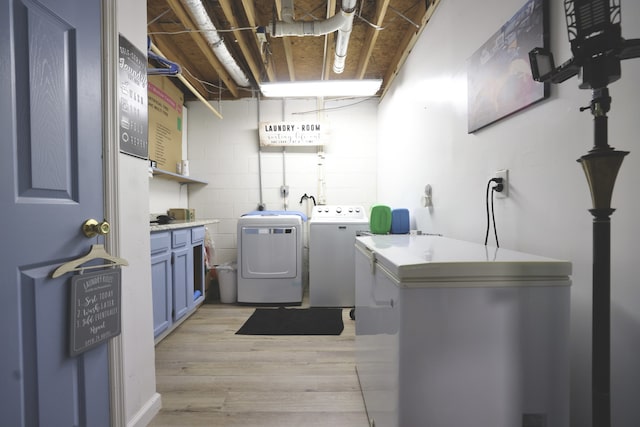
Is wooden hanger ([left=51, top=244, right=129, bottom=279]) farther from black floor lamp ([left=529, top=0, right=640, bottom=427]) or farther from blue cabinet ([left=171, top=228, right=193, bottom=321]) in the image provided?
black floor lamp ([left=529, top=0, right=640, bottom=427])

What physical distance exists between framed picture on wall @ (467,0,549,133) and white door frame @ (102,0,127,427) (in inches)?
66.4

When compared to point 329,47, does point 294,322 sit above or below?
below

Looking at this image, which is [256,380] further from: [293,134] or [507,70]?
[293,134]

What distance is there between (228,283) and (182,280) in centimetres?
77

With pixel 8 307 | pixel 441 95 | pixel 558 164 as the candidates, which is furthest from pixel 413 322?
pixel 441 95

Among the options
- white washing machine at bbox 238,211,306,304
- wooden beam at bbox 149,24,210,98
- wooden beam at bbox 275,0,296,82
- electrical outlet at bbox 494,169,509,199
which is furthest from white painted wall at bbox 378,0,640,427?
wooden beam at bbox 149,24,210,98

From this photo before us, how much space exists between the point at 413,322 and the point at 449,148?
140 centimetres

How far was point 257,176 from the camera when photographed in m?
3.69

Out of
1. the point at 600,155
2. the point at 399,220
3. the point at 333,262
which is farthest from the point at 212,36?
the point at 600,155

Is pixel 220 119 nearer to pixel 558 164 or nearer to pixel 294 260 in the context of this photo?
pixel 294 260

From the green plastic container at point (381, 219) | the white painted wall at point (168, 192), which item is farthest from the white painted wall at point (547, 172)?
the white painted wall at point (168, 192)

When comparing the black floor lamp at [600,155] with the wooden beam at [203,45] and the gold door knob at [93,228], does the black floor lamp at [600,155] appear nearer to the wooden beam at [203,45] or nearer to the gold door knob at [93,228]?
the gold door knob at [93,228]

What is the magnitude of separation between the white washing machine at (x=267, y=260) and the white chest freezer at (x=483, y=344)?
2.34 metres

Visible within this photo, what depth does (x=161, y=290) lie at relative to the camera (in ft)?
6.81
